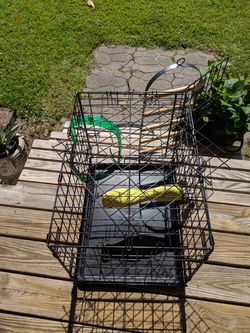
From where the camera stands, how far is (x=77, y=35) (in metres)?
3.97

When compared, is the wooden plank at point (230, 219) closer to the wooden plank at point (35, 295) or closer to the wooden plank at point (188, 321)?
the wooden plank at point (188, 321)

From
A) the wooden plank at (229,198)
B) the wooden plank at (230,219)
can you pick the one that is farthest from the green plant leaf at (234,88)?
the wooden plank at (230,219)

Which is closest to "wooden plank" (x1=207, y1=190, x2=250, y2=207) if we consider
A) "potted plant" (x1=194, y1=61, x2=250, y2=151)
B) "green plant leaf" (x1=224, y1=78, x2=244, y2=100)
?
"potted plant" (x1=194, y1=61, x2=250, y2=151)

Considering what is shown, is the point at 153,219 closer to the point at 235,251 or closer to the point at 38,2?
the point at 235,251

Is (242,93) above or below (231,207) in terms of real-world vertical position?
above

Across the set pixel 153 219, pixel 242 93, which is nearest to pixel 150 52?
pixel 242 93

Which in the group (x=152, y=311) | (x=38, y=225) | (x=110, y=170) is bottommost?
(x=152, y=311)

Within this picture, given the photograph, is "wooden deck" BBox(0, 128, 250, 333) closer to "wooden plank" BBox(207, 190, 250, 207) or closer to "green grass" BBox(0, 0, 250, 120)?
"wooden plank" BBox(207, 190, 250, 207)

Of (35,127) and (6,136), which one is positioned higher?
(6,136)

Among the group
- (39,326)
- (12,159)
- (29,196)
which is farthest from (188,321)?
(12,159)

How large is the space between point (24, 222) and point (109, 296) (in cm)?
63

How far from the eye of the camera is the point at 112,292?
1.67 metres

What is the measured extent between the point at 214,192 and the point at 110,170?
0.64m

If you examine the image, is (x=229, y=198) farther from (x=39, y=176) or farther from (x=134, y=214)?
(x=39, y=176)
